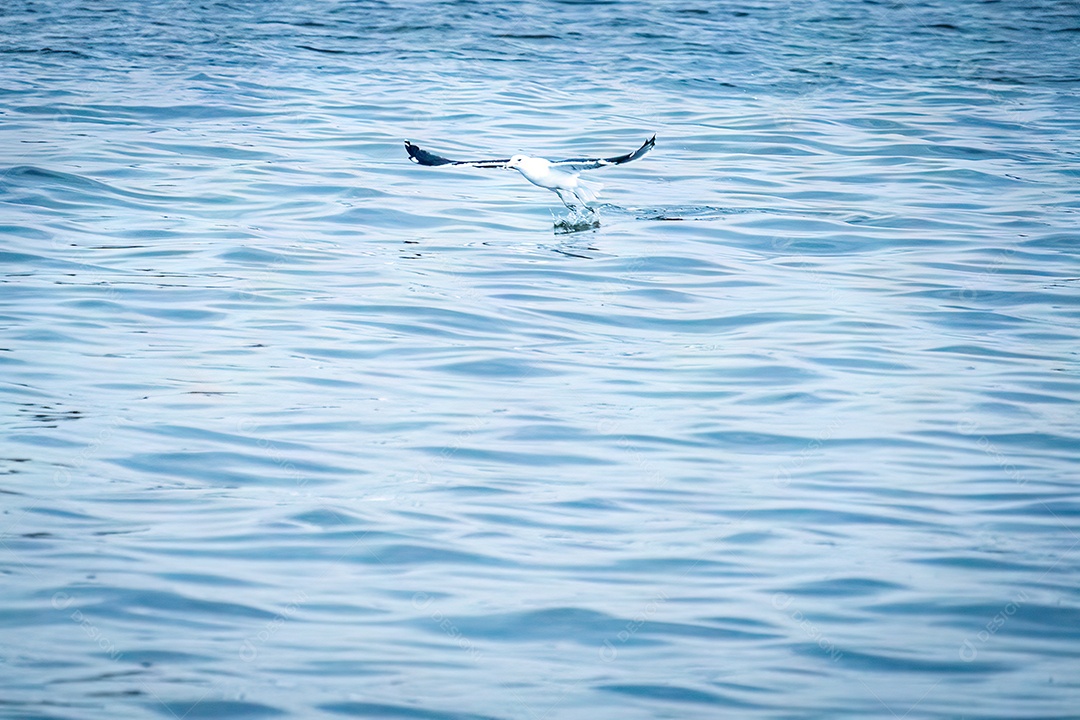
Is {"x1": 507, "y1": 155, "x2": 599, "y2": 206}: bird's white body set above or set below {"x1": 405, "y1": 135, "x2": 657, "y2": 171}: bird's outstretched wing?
below

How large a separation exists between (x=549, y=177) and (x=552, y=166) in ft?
0.47

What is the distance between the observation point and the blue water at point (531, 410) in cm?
521

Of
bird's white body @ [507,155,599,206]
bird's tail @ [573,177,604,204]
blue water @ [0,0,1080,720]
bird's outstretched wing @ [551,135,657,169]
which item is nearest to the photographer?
blue water @ [0,0,1080,720]

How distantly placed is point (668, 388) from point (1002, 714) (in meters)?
3.76

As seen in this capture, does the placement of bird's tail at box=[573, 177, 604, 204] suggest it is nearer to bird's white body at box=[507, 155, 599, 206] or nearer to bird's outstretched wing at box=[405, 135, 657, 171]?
bird's white body at box=[507, 155, 599, 206]

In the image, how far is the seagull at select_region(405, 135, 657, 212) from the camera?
1076 centimetres

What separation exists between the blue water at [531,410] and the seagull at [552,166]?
0.49 metres

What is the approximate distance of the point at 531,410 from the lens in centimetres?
794

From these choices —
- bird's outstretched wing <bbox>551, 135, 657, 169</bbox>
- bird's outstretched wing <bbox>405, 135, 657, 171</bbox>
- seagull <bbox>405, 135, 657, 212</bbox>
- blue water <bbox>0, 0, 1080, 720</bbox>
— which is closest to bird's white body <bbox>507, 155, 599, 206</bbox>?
seagull <bbox>405, 135, 657, 212</bbox>

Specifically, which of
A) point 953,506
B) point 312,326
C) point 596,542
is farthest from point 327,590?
point 312,326

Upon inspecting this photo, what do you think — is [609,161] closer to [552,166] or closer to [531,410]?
[552,166]

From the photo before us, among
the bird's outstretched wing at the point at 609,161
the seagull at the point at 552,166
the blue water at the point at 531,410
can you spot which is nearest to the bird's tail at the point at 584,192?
the seagull at the point at 552,166

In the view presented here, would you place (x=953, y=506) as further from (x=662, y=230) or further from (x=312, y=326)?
(x=662, y=230)

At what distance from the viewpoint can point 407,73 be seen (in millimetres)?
19109
